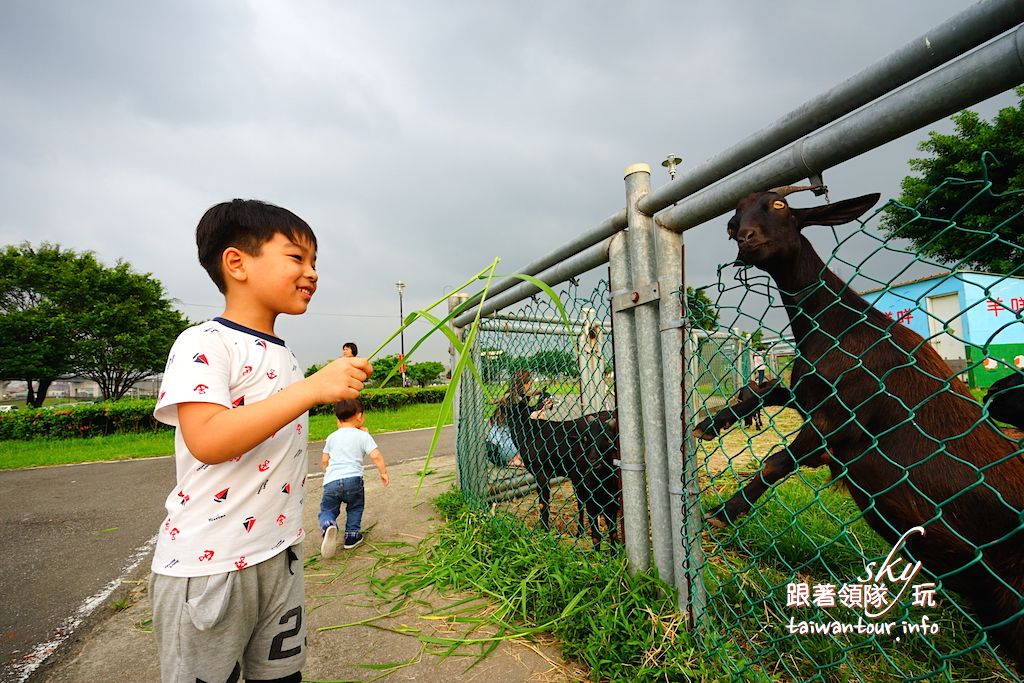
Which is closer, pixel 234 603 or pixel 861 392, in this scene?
pixel 234 603

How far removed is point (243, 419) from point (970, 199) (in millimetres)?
1681

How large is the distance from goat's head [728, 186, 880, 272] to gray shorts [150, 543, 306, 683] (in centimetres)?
174

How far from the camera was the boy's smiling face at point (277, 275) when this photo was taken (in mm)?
1495

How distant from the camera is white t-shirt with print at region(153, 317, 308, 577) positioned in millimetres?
1301

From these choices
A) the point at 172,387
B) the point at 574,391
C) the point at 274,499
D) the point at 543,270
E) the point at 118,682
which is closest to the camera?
the point at 172,387

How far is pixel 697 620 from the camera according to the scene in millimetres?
1780

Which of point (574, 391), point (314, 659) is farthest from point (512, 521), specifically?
point (314, 659)

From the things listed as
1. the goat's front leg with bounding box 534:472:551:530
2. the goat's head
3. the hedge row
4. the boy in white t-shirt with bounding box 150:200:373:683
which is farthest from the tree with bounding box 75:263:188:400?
the goat's head

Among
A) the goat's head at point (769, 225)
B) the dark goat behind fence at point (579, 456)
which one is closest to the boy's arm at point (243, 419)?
the goat's head at point (769, 225)

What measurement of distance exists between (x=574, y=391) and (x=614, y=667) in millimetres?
1501

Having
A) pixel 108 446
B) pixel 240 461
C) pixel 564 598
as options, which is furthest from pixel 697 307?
pixel 108 446

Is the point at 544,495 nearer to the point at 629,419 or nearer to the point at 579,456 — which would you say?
the point at 579,456

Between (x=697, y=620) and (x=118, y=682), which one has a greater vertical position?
(x=697, y=620)

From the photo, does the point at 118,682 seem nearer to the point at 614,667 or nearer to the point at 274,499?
the point at 274,499
